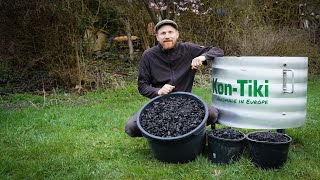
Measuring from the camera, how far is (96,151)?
3.70 meters

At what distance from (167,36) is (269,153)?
4.82 ft

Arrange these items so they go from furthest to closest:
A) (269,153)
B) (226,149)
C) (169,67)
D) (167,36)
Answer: (169,67)
(167,36)
(226,149)
(269,153)

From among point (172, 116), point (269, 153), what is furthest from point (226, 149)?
point (172, 116)

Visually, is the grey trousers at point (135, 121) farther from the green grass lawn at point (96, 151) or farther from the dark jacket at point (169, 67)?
the dark jacket at point (169, 67)

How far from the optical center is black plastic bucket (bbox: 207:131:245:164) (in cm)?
321

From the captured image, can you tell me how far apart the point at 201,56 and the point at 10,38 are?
525cm

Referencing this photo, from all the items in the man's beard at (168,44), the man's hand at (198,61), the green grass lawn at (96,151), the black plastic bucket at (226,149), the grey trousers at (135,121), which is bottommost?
the green grass lawn at (96,151)

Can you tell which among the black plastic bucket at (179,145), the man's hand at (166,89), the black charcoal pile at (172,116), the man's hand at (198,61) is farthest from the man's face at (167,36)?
the black plastic bucket at (179,145)

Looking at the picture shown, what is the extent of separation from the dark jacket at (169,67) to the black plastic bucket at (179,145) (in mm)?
427

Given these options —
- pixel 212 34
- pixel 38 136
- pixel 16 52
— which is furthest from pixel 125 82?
pixel 38 136

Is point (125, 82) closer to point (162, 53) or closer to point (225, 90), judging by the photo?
point (162, 53)

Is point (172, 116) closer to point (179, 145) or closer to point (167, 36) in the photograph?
point (179, 145)

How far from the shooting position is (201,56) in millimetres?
3508

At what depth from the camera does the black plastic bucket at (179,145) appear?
307 cm
